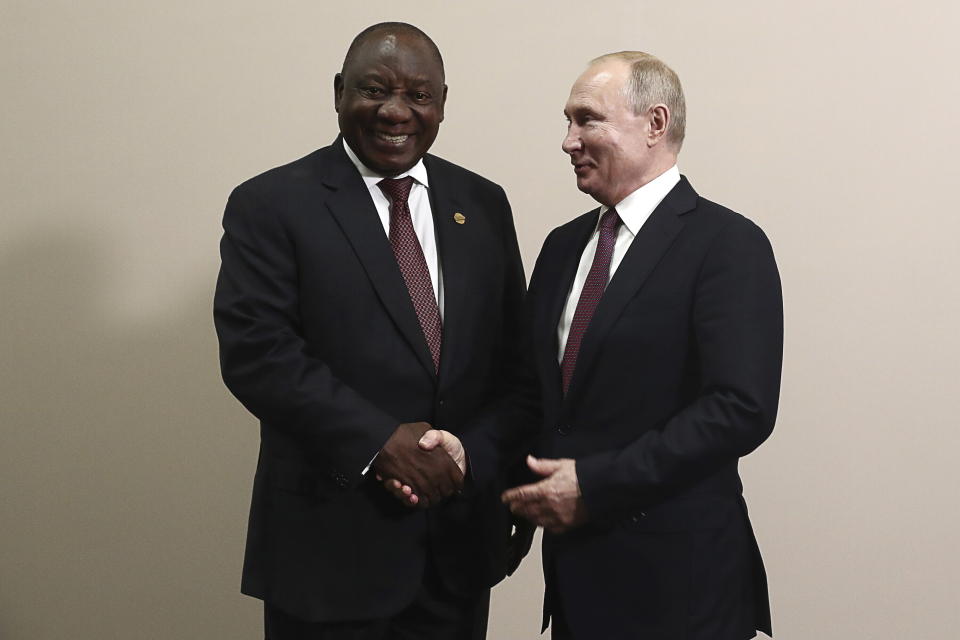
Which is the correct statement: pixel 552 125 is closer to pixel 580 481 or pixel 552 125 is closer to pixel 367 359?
pixel 367 359

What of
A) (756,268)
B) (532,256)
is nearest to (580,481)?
(756,268)

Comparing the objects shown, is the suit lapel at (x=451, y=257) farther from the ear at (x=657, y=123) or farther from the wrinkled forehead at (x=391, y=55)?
the ear at (x=657, y=123)

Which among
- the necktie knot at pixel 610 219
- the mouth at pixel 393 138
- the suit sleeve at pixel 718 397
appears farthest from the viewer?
the mouth at pixel 393 138

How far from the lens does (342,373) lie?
7.38 ft

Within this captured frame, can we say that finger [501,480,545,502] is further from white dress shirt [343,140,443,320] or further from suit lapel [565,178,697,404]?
white dress shirt [343,140,443,320]

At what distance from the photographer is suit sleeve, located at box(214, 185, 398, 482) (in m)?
2.15

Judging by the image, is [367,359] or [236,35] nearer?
[367,359]

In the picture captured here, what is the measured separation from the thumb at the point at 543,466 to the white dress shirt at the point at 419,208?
1.26ft

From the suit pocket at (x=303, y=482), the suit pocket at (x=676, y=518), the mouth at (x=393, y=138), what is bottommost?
the suit pocket at (x=303, y=482)

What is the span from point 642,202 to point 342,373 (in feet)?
2.12

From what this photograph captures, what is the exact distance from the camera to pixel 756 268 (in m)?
2.01

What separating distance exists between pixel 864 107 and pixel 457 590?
1.64m

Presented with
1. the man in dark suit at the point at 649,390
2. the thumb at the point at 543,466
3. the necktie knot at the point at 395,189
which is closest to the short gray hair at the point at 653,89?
the man in dark suit at the point at 649,390

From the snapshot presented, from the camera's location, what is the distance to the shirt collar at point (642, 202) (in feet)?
6.96
